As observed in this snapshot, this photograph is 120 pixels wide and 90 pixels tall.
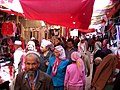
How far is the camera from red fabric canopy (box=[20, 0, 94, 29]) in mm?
5594

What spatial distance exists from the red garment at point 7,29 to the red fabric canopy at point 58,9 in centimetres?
529

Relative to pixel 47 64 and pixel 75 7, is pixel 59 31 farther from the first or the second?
pixel 75 7

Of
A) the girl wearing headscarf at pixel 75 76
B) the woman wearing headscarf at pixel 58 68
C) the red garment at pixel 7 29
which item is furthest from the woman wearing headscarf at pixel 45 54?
the red garment at pixel 7 29

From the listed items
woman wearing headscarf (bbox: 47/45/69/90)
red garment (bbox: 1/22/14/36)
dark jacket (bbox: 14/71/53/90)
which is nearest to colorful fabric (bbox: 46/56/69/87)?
woman wearing headscarf (bbox: 47/45/69/90)

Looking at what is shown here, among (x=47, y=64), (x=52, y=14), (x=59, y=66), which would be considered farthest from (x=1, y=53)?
(x=52, y=14)

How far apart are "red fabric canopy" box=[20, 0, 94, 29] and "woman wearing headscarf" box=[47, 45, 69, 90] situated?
5.02 feet

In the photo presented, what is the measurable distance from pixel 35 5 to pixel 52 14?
38cm

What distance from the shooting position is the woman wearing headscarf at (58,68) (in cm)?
740

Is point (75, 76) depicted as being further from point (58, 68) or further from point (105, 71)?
point (105, 71)

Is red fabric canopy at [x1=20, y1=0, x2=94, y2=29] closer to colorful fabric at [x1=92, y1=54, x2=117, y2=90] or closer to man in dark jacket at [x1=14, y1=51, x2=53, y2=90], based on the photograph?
man in dark jacket at [x1=14, y1=51, x2=53, y2=90]

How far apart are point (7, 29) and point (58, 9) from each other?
588 cm

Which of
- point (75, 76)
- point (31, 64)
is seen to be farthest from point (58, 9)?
point (75, 76)

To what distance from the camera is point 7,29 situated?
11258 mm

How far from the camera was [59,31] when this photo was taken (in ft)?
76.5
